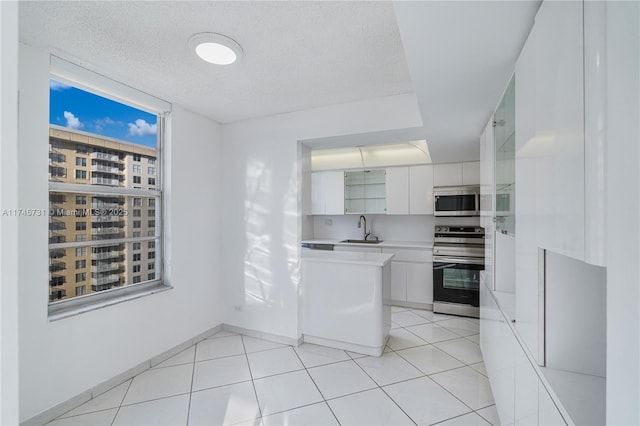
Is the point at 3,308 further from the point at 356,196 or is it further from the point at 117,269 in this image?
the point at 356,196

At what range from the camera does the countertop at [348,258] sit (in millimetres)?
2934

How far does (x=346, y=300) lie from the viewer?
2971 mm

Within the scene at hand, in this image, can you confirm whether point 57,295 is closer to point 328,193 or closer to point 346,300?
point 346,300

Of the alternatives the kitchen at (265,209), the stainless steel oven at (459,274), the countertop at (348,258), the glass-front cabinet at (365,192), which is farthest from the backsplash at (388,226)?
the countertop at (348,258)

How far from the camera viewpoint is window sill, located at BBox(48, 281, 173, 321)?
6.96ft

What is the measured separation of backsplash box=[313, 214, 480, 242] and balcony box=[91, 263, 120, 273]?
341cm

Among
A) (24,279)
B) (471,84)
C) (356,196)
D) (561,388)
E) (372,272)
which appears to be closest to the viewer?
(561,388)

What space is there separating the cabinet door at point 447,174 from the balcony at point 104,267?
4128 millimetres

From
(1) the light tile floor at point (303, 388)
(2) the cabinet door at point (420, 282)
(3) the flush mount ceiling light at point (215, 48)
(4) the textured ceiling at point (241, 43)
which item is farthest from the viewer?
(2) the cabinet door at point (420, 282)

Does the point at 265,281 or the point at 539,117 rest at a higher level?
the point at 539,117

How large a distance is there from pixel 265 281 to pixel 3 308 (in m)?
3.03

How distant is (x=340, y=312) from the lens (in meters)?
2.99

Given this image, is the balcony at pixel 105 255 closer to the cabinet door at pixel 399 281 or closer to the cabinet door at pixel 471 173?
the cabinet door at pixel 399 281

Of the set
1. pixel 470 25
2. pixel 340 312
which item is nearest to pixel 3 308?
pixel 470 25
